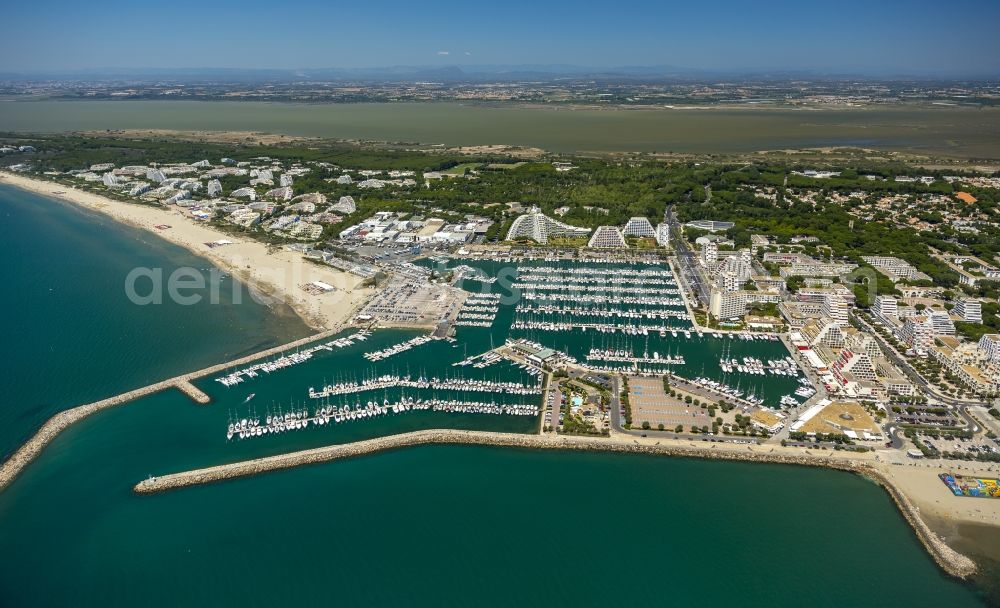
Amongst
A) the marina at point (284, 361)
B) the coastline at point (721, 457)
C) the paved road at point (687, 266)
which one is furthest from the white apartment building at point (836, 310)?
the marina at point (284, 361)

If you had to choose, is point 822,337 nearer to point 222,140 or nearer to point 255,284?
point 255,284

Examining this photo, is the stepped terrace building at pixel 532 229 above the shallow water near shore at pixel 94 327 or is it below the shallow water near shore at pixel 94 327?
above

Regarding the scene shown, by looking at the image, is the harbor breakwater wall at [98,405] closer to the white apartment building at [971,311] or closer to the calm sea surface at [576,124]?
the white apartment building at [971,311]

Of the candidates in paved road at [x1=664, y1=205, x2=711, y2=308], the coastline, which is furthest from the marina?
paved road at [x1=664, y1=205, x2=711, y2=308]

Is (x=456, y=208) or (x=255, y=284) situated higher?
(x=456, y=208)

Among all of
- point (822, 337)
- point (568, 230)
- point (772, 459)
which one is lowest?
point (772, 459)

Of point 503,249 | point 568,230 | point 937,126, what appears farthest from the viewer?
point 937,126

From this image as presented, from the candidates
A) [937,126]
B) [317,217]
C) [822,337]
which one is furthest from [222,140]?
[937,126]
